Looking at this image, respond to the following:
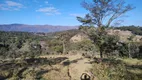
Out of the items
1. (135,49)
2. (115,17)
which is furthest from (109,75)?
(135,49)

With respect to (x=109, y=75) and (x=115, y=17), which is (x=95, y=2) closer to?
(x=115, y=17)

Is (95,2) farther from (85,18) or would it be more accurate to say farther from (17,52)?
(17,52)

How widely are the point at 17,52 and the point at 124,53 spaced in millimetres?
19325

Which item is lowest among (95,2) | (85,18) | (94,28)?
(94,28)

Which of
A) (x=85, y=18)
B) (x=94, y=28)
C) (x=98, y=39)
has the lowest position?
(x=98, y=39)

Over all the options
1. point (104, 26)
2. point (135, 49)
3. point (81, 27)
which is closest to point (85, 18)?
point (81, 27)

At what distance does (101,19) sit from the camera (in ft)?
50.2

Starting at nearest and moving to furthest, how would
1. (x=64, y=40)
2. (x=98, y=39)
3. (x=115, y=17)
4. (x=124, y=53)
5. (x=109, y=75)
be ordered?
(x=109, y=75), (x=98, y=39), (x=115, y=17), (x=124, y=53), (x=64, y=40)

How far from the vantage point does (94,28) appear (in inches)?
591

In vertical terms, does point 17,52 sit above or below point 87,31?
below

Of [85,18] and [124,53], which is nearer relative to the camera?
[85,18]

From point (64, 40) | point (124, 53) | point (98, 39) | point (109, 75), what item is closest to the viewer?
point (109, 75)

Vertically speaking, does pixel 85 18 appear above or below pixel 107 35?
above

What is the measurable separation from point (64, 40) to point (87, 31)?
72.1 ft
